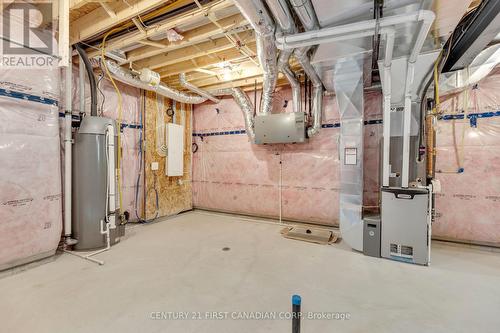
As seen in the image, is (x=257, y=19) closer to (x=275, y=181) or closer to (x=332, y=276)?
(x=332, y=276)

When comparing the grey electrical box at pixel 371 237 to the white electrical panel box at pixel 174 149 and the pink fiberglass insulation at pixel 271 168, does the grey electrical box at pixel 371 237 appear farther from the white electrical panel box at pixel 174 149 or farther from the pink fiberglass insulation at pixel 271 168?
the white electrical panel box at pixel 174 149

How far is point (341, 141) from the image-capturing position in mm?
3068

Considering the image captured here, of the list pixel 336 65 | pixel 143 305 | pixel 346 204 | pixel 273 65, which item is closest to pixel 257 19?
pixel 273 65

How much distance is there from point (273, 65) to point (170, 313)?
110 inches

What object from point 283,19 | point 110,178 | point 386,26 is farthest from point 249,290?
point 386,26

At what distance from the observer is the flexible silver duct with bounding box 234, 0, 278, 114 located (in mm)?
1820

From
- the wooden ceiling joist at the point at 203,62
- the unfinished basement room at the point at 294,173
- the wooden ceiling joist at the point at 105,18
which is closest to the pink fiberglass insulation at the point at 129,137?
the unfinished basement room at the point at 294,173

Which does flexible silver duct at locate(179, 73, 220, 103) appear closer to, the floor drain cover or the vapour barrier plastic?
the vapour barrier plastic

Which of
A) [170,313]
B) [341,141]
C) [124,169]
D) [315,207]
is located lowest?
[170,313]

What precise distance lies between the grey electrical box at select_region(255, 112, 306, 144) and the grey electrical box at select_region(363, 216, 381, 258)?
163 cm

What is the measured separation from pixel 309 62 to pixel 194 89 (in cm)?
231

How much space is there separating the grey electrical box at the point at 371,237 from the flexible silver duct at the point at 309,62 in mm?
1670

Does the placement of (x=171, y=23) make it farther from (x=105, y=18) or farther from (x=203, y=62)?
(x=203, y=62)

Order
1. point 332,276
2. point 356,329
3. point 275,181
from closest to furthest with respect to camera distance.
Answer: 1. point 356,329
2. point 332,276
3. point 275,181
